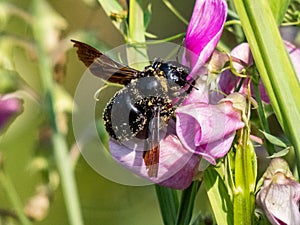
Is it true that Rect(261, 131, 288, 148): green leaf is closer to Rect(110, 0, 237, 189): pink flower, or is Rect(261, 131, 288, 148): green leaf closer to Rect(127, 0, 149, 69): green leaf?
Rect(110, 0, 237, 189): pink flower

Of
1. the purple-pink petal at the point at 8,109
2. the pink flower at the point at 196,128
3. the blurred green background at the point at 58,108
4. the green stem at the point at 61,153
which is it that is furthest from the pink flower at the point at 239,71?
the purple-pink petal at the point at 8,109

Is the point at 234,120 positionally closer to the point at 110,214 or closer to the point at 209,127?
the point at 209,127

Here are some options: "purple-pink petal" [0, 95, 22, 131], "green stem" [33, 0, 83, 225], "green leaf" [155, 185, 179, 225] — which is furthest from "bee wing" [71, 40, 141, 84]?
"purple-pink petal" [0, 95, 22, 131]

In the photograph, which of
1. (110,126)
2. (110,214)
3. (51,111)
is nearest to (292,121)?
(110,126)

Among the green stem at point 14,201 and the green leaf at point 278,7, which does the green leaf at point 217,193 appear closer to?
the green leaf at point 278,7

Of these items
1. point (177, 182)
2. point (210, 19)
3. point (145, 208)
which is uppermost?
point (210, 19)
